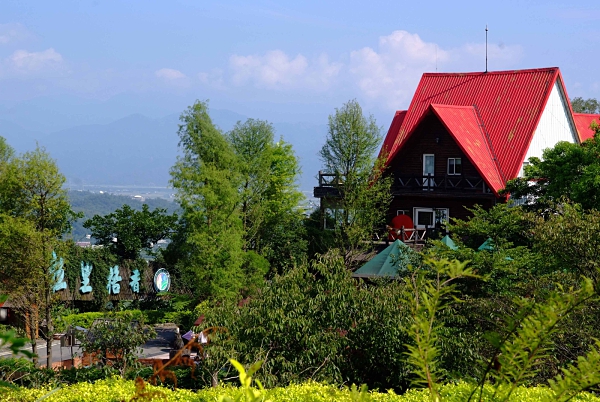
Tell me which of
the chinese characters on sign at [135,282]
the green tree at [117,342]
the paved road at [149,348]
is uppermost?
the green tree at [117,342]

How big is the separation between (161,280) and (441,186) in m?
14.0

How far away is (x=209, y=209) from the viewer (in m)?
26.0

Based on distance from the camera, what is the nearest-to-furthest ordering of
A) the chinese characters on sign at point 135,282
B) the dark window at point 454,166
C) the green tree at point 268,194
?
the dark window at point 454,166
the green tree at point 268,194
the chinese characters on sign at point 135,282

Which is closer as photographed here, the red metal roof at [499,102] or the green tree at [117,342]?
the green tree at [117,342]

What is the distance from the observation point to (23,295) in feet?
68.3

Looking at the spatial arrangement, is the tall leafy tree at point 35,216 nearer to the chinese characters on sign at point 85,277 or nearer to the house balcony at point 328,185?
the chinese characters on sign at point 85,277

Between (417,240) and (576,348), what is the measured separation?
52.4 feet

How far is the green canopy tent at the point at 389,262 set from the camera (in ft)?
73.4

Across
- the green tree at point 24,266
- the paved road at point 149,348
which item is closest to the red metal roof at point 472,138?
the paved road at point 149,348

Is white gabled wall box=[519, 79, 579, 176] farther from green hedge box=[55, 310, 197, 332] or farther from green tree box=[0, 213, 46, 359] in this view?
green tree box=[0, 213, 46, 359]

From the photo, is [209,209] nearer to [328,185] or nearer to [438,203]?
[328,185]

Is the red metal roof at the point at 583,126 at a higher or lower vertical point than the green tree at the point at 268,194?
higher

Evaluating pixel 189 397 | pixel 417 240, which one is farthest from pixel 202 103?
pixel 189 397

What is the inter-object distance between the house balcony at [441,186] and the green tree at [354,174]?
0.88 meters
